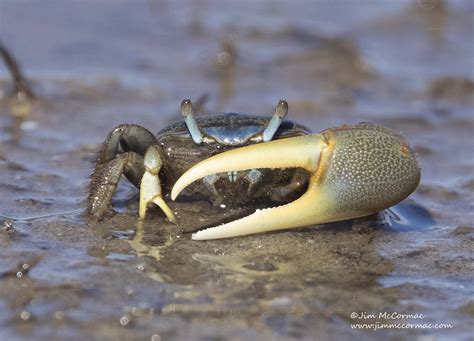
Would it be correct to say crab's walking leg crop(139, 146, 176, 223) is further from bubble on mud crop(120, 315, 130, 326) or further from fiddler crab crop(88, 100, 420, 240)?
bubble on mud crop(120, 315, 130, 326)

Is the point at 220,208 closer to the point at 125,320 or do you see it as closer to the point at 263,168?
the point at 263,168

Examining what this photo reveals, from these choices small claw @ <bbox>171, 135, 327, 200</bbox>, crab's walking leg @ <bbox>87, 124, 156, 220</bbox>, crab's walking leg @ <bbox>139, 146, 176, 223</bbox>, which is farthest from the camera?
crab's walking leg @ <bbox>87, 124, 156, 220</bbox>

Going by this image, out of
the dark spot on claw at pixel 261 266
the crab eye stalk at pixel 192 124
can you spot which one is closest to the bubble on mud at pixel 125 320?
the dark spot on claw at pixel 261 266

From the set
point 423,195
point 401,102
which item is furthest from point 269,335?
point 401,102

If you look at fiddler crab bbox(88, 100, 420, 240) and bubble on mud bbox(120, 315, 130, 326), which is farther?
fiddler crab bbox(88, 100, 420, 240)

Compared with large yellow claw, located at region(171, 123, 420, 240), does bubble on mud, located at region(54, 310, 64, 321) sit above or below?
below

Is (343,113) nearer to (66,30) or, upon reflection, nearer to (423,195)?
(423,195)

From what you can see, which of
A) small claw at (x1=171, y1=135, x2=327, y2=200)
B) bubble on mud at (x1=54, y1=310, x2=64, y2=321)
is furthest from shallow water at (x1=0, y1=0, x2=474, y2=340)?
small claw at (x1=171, y1=135, x2=327, y2=200)
